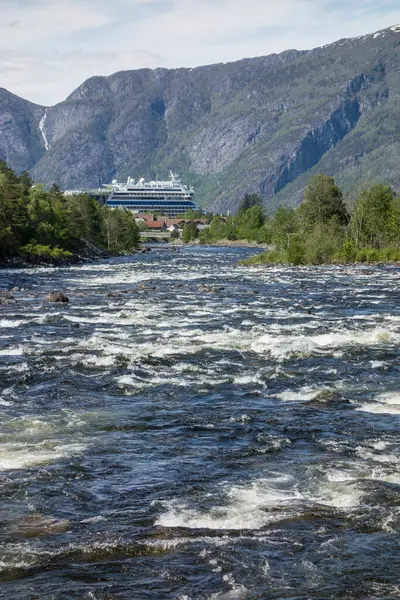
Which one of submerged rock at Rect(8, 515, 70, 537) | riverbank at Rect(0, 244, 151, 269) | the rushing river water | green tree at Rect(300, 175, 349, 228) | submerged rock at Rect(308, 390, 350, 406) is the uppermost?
green tree at Rect(300, 175, 349, 228)

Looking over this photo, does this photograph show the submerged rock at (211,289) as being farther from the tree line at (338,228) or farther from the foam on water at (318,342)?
the tree line at (338,228)

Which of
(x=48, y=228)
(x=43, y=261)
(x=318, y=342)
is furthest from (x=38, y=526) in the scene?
(x=48, y=228)

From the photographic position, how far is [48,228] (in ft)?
433

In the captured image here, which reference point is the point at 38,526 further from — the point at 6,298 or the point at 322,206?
the point at 322,206

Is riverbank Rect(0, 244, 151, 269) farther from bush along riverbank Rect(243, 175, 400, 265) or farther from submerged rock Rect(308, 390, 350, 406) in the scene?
submerged rock Rect(308, 390, 350, 406)

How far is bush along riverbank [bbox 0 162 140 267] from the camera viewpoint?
388 ft

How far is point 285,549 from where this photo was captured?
45.0ft

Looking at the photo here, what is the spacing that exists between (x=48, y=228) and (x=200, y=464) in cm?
11778

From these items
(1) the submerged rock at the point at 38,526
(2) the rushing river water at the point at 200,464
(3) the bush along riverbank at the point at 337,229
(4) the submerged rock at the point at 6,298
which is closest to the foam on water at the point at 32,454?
(2) the rushing river water at the point at 200,464

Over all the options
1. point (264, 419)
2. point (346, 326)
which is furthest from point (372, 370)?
point (346, 326)

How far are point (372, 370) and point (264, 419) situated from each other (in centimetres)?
Answer: 826

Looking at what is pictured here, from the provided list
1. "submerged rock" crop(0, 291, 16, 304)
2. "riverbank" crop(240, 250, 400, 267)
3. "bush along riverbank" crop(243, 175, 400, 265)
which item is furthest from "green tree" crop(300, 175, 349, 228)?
"submerged rock" crop(0, 291, 16, 304)

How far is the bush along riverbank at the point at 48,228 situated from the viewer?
11825 centimetres

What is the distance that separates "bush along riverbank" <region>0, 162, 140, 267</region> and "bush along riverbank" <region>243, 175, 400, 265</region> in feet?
109
